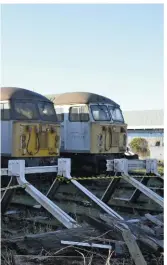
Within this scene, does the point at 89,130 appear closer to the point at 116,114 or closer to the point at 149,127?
the point at 116,114

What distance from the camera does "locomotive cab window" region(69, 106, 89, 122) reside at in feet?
40.5

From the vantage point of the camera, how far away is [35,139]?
10.4 meters

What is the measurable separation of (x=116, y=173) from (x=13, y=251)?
3864 mm

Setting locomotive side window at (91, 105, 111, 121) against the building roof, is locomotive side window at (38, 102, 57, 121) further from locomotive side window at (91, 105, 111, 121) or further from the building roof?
the building roof

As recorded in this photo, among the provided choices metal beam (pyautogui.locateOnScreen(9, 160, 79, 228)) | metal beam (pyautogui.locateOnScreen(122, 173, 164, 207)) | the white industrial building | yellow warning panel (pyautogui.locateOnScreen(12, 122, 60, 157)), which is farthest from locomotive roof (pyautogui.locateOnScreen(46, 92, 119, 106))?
the white industrial building

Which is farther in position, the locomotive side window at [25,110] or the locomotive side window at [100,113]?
the locomotive side window at [100,113]

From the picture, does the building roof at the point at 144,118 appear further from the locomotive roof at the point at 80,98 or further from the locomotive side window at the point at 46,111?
the locomotive side window at the point at 46,111

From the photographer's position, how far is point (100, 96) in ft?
42.1

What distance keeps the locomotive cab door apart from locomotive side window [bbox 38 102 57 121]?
1.35m

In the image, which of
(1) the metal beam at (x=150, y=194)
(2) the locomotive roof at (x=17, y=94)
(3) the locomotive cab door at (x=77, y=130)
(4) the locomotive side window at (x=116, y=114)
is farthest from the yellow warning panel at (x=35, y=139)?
(1) the metal beam at (x=150, y=194)

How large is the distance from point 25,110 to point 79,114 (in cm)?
230

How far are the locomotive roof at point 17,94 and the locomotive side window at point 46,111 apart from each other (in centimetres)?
20

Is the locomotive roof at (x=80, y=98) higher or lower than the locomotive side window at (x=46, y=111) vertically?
higher

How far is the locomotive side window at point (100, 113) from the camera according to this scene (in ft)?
40.6
